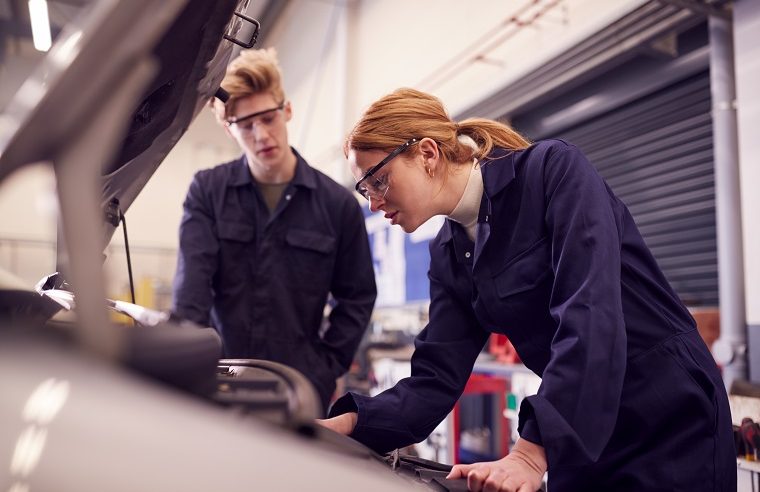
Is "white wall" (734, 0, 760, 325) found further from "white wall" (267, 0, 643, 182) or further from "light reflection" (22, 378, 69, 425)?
"light reflection" (22, 378, 69, 425)

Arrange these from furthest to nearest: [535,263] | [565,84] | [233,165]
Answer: [565,84], [233,165], [535,263]

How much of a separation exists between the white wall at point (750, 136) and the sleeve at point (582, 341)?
1.84m

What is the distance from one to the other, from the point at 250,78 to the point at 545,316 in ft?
3.99

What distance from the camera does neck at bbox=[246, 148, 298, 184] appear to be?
2068 mm

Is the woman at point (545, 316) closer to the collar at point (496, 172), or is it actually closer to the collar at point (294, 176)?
the collar at point (496, 172)

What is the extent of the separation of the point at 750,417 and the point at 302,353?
130 centimetres

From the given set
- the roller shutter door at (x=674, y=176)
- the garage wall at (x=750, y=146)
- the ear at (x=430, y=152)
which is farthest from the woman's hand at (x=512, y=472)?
the roller shutter door at (x=674, y=176)

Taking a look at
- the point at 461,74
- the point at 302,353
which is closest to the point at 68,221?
the point at 302,353

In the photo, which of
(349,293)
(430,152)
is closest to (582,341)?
(430,152)

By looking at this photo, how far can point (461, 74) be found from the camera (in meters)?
4.77

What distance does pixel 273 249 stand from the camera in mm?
2061

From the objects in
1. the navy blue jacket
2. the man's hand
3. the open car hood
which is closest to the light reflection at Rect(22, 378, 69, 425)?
the open car hood

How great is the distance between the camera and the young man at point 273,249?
1.98 metres

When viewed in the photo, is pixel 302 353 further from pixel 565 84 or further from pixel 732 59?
pixel 565 84
